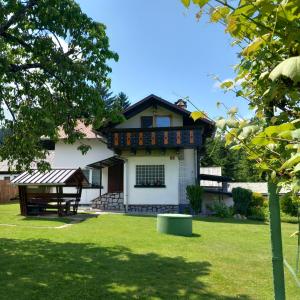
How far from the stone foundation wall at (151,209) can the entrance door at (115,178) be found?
9.97 feet

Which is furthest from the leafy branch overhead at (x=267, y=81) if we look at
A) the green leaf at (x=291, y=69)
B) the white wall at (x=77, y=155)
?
the white wall at (x=77, y=155)

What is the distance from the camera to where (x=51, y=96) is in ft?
38.2

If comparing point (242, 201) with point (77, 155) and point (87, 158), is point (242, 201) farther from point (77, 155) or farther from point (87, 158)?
point (77, 155)

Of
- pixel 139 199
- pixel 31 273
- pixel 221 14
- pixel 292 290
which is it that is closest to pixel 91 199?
pixel 139 199

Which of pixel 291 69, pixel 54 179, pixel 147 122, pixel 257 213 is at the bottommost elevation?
pixel 257 213

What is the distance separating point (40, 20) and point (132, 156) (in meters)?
13.3

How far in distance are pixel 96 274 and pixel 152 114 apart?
59.2 ft

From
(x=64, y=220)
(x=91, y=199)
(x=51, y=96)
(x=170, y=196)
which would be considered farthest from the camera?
(x=91, y=199)

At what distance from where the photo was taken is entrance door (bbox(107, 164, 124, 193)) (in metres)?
25.8

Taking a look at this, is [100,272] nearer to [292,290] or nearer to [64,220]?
[292,290]

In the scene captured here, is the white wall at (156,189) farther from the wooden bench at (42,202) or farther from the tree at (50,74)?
the tree at (50,74)

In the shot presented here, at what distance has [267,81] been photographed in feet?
5.71

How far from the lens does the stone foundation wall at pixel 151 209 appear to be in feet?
73.9

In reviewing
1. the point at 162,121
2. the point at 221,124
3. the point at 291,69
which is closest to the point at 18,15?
the point at 221,124
